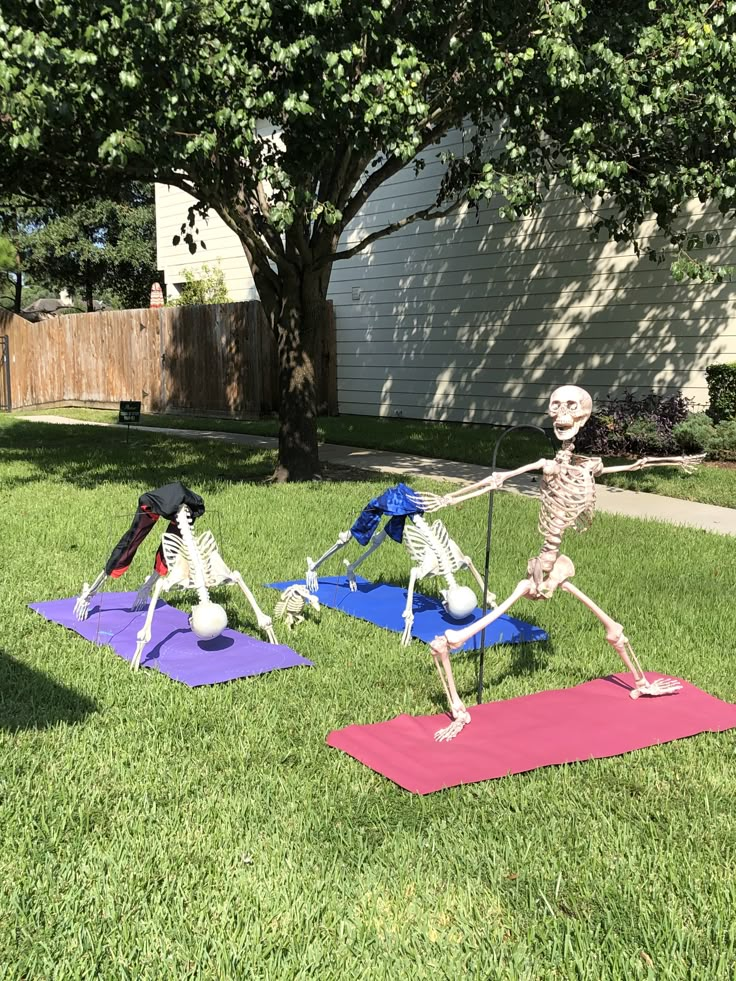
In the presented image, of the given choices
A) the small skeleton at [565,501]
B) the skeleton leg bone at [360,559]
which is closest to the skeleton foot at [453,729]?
the small skeleton at [565,501]

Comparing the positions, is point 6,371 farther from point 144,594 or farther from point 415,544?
point 415,544

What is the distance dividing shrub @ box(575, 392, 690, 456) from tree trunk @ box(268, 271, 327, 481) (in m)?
3.96

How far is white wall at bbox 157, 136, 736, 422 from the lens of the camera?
13.5 m

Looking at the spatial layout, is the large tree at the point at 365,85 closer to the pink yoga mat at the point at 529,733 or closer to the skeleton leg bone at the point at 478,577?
the skeleton leg bone at the point at 478,577

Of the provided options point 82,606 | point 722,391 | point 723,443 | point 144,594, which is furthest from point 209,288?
point 82,606

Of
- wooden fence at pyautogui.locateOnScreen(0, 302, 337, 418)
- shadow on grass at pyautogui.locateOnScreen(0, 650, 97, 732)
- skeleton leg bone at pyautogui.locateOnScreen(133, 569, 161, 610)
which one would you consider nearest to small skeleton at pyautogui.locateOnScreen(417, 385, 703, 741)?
shadow on grass at pyautogui.locateOnScreen(0, 650, 97, 732)

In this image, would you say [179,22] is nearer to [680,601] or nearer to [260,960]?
[680,601]

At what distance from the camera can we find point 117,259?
3116 cm

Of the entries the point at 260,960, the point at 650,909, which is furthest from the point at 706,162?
the point at 260,960

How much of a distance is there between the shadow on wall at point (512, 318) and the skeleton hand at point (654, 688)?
364 inches

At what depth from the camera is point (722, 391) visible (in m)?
12.2

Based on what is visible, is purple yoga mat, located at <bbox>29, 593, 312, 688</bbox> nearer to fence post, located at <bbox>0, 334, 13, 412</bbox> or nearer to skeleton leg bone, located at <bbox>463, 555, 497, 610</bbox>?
skeleton leg bone, located at <bbox>463, 555, 497, 610</bbox>

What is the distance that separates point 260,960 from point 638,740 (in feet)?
6.74

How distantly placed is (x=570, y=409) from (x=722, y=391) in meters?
8.73
